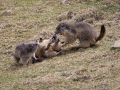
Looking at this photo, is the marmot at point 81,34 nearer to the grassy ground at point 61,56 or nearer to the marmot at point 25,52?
the grassy ground at point 61,56

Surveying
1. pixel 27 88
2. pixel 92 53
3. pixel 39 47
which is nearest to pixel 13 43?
pixel 39 47

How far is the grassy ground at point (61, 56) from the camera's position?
8.98m

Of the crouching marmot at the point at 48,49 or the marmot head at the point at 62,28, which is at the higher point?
the marmot head at the point at 62,28

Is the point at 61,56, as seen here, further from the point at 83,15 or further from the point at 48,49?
the point at 83,15

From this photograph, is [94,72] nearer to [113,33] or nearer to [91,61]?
[91,61]

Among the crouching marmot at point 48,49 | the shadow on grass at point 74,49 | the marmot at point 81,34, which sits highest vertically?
the marmot at point 81,34

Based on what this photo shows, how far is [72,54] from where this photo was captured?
11.2 m

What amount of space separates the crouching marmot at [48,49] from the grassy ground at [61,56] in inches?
11.1

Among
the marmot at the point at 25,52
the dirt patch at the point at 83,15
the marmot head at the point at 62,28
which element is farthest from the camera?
the dirt patch at the point at 83,15

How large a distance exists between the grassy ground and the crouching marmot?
28 centimetres

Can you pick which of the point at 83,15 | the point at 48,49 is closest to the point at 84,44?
the point at 48,49

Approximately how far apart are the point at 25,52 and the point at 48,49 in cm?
Answer: 70

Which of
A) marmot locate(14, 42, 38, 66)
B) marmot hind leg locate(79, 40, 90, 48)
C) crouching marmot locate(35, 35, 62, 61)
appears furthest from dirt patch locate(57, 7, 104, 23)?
marmot locate(14, 42, 38, 66)

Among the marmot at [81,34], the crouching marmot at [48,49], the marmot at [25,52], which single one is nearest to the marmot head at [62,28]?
the marmot at [81,34]
